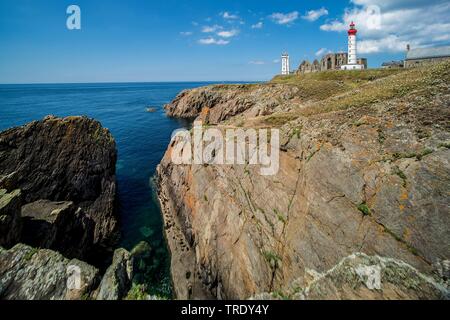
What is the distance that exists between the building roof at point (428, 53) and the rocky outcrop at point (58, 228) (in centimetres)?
13761

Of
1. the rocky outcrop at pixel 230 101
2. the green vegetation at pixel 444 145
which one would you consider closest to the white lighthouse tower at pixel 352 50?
the rocky outcrop at pixel 230 101

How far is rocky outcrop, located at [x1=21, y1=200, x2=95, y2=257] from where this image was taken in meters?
19.0

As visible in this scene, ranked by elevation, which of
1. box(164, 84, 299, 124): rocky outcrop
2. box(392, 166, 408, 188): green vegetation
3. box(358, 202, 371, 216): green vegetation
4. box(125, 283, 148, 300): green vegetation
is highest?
box(164, 84, 299, 124): rocky outcrop

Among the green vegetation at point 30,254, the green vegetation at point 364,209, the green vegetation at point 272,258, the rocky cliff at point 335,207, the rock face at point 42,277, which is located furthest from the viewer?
the green vegetation at point 272,258

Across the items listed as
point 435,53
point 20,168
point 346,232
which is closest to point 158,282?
point 346,232

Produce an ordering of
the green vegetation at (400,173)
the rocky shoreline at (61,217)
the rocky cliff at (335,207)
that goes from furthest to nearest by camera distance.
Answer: the green vegetation at (400,173) < the rocky shoreline at (61,217) < the rocky cliff at (335,207)

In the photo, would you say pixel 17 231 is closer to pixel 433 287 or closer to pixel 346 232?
pixel 346 232

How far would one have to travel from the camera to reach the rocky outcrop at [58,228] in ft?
62.5

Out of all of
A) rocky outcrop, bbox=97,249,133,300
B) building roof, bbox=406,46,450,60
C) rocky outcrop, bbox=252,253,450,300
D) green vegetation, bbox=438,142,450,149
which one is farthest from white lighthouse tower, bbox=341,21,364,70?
rocky outcrop, bbox=97,249,133,300

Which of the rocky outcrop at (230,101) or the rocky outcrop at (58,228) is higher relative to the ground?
the rocky outcrop at (230,101)

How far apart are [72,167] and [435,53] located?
14113 cm

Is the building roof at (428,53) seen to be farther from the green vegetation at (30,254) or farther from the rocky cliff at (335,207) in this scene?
the green vegetation at (30,254)

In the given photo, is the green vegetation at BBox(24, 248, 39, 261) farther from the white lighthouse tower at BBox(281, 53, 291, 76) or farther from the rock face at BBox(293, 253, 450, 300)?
the white lighthouse tower at BBox(281, 53, 291, 76)

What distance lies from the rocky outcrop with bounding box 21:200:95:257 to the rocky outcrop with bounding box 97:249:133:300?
10658 millimetres
